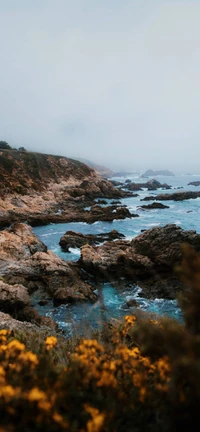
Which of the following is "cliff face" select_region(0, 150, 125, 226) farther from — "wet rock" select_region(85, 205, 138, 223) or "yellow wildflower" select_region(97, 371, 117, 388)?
"yellow wildflower" select_region(97, 371, 117, 388)

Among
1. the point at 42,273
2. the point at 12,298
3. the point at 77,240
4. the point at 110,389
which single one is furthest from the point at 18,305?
the point at 77,240

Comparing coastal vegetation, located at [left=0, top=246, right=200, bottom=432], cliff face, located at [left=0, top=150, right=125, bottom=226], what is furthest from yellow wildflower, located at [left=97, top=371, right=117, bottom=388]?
cliff face, located at [left=0, top=150, right=125, bottom=226]

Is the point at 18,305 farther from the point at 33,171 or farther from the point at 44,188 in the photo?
the point at 33,171

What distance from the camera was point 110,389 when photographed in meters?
2.17

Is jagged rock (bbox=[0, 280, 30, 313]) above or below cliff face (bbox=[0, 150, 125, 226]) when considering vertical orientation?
below

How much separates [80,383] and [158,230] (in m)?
17.7

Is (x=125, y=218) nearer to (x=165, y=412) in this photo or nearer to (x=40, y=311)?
(x=40, y=311)

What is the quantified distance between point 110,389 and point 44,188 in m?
53.9

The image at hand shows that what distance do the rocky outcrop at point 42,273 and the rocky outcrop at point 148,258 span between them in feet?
4.91

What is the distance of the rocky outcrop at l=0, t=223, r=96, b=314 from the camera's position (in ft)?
48.5

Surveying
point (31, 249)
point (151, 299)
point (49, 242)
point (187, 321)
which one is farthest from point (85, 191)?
point (187, 321)

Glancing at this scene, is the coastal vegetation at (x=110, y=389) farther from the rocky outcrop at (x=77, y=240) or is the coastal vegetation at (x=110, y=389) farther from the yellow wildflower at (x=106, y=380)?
the rocky outcrop at (x=77, y=240)

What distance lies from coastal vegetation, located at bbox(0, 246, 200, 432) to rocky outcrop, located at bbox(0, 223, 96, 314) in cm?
1228

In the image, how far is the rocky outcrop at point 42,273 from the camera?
14.8 m
